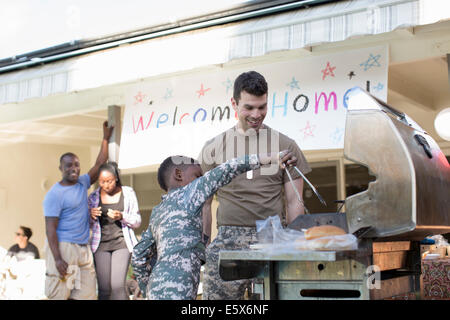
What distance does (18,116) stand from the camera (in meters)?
7.39

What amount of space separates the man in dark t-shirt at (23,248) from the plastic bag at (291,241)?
6944 millimetres

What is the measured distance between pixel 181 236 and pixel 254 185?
2.16 ft

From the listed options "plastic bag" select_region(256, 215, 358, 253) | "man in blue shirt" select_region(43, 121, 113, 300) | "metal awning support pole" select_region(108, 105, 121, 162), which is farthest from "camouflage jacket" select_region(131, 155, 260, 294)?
"metal awning support pole" select_region(108, 105, 121, 162)

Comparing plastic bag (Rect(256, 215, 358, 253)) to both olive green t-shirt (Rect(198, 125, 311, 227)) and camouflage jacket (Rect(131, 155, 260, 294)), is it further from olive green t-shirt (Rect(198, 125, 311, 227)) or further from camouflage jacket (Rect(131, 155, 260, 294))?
olive green t-shirt (Rect(198, 125, 311, 227))

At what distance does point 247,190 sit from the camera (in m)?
3.25

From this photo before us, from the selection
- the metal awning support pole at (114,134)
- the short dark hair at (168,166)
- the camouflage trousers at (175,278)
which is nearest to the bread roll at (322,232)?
the camouflage trousers at (175,278)

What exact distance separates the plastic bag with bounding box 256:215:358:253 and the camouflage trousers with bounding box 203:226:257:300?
68 centimetres

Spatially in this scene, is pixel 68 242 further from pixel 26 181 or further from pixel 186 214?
pixel 26 181

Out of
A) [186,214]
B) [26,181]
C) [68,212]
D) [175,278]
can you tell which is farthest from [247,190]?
[26,181]

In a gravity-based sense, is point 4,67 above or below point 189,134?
above

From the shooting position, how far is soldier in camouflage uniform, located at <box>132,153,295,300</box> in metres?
2.67

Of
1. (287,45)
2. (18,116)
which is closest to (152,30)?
(287,45)
